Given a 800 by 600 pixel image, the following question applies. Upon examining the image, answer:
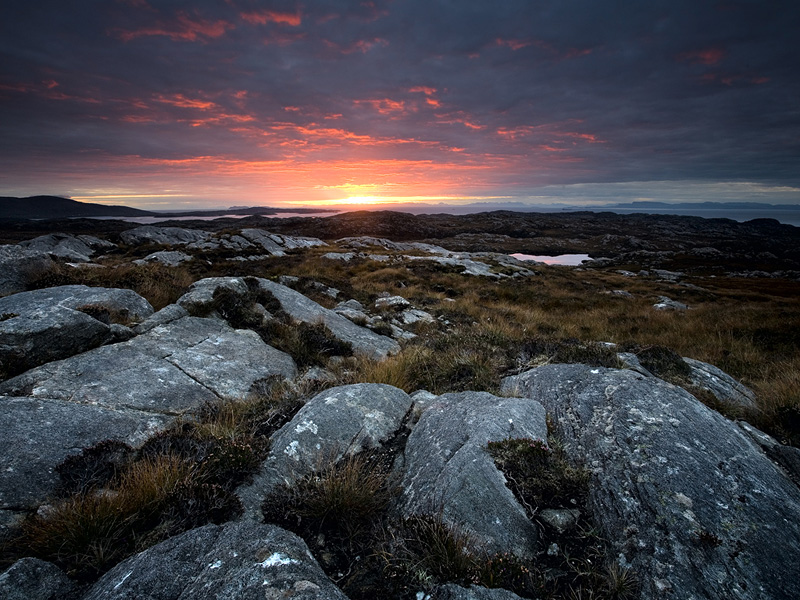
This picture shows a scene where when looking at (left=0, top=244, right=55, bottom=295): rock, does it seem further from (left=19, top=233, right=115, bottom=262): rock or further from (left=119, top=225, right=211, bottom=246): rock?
(left=119, top=225, right=211, bottom=246): rock

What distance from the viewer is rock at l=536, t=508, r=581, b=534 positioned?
11.1 ft

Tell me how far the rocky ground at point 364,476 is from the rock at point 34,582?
11 millimetres

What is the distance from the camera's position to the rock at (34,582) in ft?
7.93

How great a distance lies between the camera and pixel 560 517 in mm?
3443

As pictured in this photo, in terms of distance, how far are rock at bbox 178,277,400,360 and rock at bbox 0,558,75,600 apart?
6.50 metres

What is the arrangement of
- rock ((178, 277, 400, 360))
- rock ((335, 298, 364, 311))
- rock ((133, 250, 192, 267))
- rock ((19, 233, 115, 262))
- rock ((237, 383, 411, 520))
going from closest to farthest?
rock ((237, 383, 411, 520)) → rock ((178, 277, 400, 360)) → rock ((335, 298, 364, 311)) → rock ((133, 250, 192, 267)) → rock ((19, 233, 115, 262))

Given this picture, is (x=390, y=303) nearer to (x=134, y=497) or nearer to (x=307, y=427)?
(x=307, y=427)

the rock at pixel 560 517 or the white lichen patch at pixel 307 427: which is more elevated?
the white lichen patch at pixel 307 427

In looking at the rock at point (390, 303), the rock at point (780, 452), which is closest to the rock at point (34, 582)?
the rock at point (780, 452)

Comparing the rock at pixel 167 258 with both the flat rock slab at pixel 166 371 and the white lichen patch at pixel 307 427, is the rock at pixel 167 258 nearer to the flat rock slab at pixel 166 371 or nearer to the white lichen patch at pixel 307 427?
the flat rock slab at pixel 166 371

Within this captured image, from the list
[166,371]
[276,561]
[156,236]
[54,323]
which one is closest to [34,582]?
[276,561]

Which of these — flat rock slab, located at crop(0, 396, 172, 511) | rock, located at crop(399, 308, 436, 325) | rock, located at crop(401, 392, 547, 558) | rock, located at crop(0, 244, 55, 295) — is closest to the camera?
rock, located at crop(401, 392, 547, 558)

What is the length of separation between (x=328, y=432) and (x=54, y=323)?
5.63 m

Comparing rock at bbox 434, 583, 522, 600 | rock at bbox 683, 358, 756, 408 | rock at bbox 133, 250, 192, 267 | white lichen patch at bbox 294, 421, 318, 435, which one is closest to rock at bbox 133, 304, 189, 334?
white lichen patch at bbox 294, 421, 318, 435
